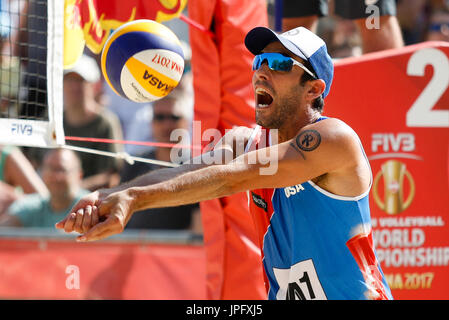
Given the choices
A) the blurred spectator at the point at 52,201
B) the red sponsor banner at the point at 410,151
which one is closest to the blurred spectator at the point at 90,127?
the blurred spectator at the point at 52,201

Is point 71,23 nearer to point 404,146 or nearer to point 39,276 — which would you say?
point 39,276

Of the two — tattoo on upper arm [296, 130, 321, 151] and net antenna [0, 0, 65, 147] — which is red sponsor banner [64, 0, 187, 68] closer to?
net antenna [0, 0, 65, 147]

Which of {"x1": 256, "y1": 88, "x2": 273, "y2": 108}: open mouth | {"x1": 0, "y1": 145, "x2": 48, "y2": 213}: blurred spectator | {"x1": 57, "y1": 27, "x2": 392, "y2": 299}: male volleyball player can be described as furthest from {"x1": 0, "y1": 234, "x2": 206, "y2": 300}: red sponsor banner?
{"x1": 256, "y1": 88, "x2": 273, "y2": 108}: open mouth

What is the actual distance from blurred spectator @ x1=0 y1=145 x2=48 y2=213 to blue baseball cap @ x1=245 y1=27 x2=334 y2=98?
3.06 meters

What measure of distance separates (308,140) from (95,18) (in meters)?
1.89

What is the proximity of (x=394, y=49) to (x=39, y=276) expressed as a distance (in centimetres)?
280

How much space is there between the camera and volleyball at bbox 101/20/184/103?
12.3 feet

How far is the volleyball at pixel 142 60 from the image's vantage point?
12.3 feet

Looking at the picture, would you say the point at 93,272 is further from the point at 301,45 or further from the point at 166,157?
the point at 301,45

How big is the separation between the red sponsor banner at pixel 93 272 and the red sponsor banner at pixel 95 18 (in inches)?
53.8

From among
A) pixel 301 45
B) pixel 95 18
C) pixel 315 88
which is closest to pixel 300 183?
pixel 315 88

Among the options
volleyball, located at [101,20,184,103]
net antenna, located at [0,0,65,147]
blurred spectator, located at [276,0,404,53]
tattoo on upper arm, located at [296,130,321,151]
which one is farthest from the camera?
blurred spectator, located at [276,0,404,53]

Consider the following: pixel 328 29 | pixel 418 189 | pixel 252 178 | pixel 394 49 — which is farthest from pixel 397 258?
pixel 328 29

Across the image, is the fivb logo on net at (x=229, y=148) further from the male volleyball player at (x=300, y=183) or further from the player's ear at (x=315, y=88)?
the player's ear at (x=315, y=88)
